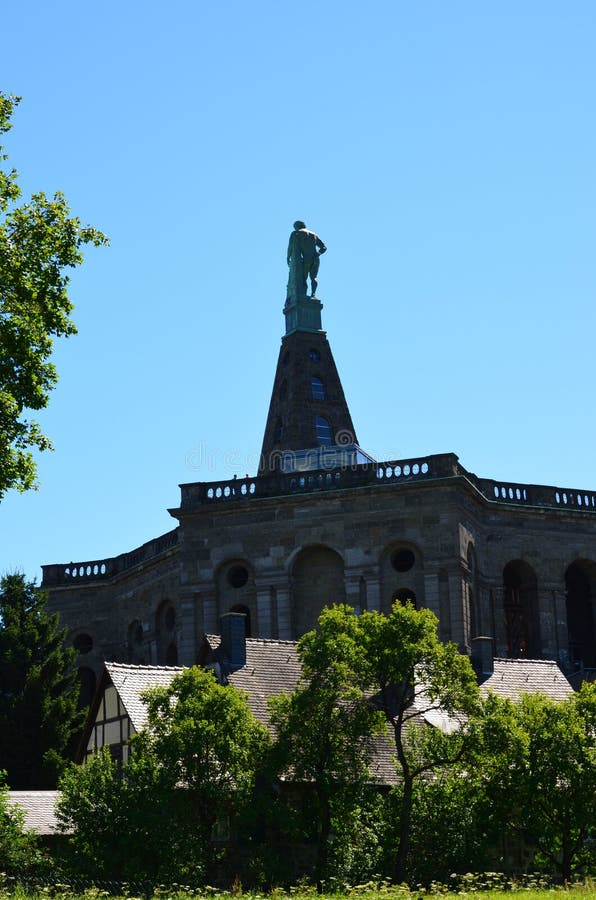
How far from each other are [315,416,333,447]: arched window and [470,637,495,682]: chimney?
19.9 metres

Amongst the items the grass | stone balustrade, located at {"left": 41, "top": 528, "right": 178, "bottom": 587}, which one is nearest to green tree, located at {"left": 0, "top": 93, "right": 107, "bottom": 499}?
the grass

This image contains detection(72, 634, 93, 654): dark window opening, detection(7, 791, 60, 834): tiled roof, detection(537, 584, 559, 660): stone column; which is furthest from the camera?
detection(72, 634, 93, 654): dark window opening

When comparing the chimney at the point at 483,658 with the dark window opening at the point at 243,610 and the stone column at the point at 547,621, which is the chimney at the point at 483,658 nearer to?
the stone column at the point at 547,621

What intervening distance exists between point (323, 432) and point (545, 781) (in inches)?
1206

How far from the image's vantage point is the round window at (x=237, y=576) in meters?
58.8

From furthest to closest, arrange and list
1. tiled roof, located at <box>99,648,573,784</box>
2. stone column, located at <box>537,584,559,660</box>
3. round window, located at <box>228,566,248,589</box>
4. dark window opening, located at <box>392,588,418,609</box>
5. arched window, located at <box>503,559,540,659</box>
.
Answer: arched window, located at <box>503,559,540,659</box> → stone column, located at <box>537,584,559,660</box> → round window, located at <box>228,566,248,589</box> → dark window opening, located at <box>392,588,418,609</box> → tiled roof, located at <box>99,648,573,784</box>

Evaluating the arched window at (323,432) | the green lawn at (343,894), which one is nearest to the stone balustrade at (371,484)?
the arched window at (323,432)

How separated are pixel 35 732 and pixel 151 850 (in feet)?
61.3

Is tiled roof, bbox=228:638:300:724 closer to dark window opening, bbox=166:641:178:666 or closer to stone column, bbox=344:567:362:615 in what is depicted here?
stone column, bbox=344:567:362:615

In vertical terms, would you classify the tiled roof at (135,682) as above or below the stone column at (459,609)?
below

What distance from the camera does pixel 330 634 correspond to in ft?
133

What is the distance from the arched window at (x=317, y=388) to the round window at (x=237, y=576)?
12.6 metres

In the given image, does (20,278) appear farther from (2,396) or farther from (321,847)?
(321,847)

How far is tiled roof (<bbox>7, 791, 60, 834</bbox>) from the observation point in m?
44.9
